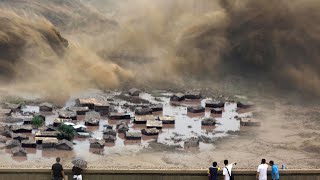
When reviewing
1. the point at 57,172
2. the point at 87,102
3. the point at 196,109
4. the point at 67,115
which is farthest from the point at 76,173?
the point at 87,102

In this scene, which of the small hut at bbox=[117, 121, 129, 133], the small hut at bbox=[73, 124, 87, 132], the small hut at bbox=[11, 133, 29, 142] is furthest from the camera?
the small hut at bbox=[117, 121, 129, 133]

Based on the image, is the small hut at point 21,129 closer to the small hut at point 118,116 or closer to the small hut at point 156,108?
the small hut at point 118,116

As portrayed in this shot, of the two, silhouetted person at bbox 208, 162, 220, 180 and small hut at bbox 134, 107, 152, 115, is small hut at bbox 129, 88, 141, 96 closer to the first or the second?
small hut at bbox 134, 107, 152, 115

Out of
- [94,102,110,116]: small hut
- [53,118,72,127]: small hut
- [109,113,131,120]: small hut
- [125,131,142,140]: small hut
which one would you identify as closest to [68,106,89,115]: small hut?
[94,102,110,116]: small hut

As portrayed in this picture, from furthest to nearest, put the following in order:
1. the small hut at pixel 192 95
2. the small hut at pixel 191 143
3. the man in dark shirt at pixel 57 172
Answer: the small hut at pixel 192 95
the small hut at pixel 191 143
the man in dark shirt at pixel 57 172

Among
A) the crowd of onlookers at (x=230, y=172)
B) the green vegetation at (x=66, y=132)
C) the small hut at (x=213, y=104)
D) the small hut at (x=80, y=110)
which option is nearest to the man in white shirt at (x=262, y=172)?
the crowd of onlookers at (x=230, y=172)

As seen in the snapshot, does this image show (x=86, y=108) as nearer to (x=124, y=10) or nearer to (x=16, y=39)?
(x=16, y=39)

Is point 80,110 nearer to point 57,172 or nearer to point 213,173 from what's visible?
point 57,172
